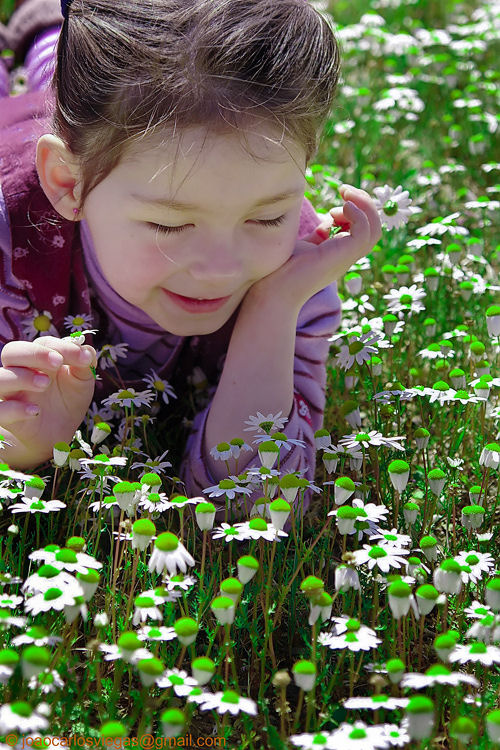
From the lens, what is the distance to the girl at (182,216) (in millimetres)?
2016

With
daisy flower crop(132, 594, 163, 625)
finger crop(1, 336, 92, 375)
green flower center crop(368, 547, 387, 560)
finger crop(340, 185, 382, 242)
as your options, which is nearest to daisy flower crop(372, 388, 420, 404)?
finger crop(340, 185, 382, 242)

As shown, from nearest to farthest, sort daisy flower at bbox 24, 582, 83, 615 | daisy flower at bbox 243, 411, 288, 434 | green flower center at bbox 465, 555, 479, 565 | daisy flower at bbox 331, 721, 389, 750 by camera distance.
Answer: daisy flower at bbox 331, 721, 389, 750, daisy flower at bbox 24, 582, 83, 615, green flower center at bbox 465, 555, 479, 565, daisy flower at bbox 243, 411, 288, 434

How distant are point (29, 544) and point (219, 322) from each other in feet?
2.07

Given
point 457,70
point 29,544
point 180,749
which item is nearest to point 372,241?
point 29,544

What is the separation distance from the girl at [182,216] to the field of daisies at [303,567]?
103mm

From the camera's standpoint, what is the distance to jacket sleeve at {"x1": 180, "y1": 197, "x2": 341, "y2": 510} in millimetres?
2311

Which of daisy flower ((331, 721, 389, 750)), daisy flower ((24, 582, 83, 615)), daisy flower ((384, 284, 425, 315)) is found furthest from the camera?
daisy flower ((384, 284, 425, 315))

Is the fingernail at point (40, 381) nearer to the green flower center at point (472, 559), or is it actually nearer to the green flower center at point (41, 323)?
the green flower center at point (41, 323)

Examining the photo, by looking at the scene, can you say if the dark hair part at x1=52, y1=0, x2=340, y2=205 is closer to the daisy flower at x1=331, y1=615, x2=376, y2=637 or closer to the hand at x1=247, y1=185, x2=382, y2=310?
the hand at x1=247, y1=185, x2=382, y2=310

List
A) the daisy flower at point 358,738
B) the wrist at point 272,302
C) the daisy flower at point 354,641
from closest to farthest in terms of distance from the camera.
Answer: the daisy flower at point 358,738, the daisy flower at point 354,641, the wrist at point 272,302

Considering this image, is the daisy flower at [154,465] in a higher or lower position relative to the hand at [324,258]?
lower

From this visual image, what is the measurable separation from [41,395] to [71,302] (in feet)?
1.62

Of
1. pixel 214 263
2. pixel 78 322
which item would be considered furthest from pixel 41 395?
pixel 214 263

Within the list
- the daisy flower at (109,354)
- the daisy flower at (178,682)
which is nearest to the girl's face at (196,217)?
the daisy flower at (109,354)
